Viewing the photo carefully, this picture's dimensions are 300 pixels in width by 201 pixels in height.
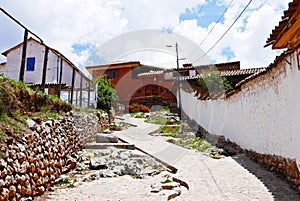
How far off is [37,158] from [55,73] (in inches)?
200

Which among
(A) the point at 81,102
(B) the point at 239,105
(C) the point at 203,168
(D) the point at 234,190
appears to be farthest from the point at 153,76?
(D) the point at 234,190

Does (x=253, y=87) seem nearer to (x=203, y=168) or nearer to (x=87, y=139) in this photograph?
(x=203, y=168)

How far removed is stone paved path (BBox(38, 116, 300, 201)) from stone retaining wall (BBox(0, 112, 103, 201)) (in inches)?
20.5

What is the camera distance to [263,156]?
260 inches

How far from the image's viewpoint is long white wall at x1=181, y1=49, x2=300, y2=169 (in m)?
Result: 4.80

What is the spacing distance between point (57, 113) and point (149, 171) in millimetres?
3248

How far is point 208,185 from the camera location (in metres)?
5.41

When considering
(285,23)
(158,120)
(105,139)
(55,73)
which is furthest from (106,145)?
(158,120)

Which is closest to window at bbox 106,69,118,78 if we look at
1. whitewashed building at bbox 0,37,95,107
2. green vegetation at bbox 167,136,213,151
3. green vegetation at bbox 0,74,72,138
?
whitewashed building at bbox 0,37,95,107

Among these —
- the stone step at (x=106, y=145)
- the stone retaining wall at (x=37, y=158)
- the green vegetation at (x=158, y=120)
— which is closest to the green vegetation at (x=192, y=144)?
the stone step at (x=106, y=145)

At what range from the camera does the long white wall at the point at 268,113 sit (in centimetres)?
480

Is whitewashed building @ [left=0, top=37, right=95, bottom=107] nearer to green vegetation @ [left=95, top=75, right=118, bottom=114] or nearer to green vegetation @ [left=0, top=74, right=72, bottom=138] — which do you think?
green vegetation @ [left=0, top=74, right=72, bottom=138]

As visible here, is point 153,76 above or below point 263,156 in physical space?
above

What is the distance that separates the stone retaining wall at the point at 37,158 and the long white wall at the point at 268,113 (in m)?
4.91
